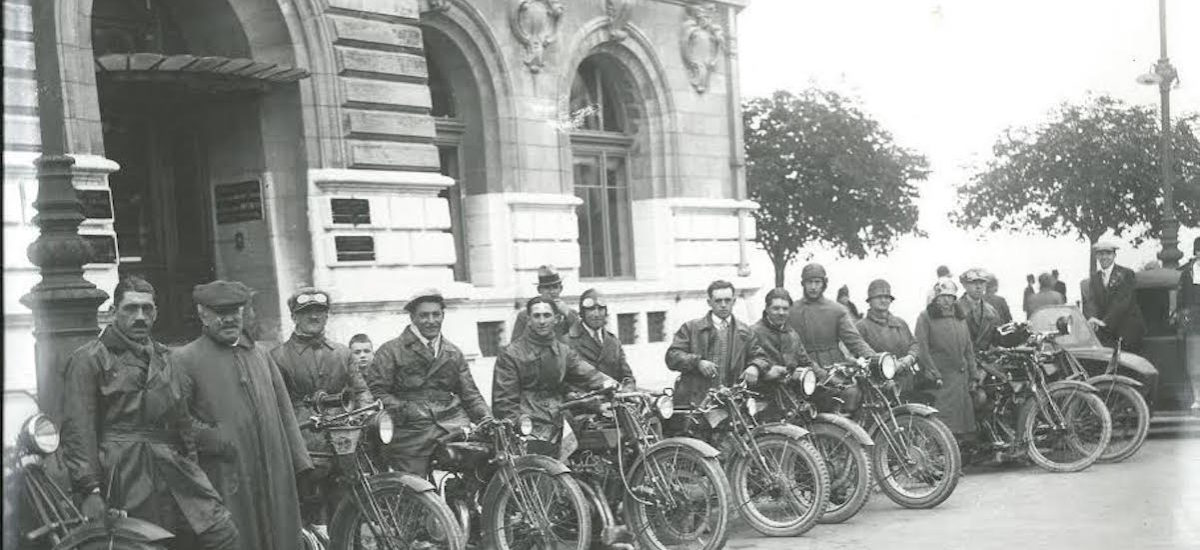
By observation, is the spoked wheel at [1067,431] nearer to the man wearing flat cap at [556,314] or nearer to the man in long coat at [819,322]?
the man in long coat at [819,322]

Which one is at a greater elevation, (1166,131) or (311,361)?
(1166,131)

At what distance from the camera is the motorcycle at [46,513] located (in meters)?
6.05

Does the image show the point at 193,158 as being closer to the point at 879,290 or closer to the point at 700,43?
the point at 879,290

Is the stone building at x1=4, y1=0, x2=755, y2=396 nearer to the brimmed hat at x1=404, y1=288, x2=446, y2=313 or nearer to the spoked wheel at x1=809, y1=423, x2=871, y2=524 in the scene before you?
the brimmed hat at x1=404, y1=288, x2=446, y2=313

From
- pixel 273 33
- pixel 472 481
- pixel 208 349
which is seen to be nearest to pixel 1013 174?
pixel 273 33

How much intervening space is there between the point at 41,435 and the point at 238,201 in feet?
A: 32.6

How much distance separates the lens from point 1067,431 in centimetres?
1225

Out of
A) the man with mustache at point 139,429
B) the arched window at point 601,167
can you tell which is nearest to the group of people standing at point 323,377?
the man with mustache at point 139,429

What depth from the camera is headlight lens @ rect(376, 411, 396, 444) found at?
26.3 feet

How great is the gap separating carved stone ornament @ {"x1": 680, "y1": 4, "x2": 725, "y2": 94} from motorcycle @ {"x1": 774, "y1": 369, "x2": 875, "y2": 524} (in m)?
11.8

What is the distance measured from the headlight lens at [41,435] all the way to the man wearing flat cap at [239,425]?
738 mm

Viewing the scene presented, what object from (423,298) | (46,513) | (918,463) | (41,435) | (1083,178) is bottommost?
(918,463)

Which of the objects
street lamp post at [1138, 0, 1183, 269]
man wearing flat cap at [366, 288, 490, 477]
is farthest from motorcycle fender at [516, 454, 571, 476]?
street lamp post at [1138, 0, 1183, 269]

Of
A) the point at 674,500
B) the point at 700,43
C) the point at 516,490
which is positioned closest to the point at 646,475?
Result: the point at 674,500
